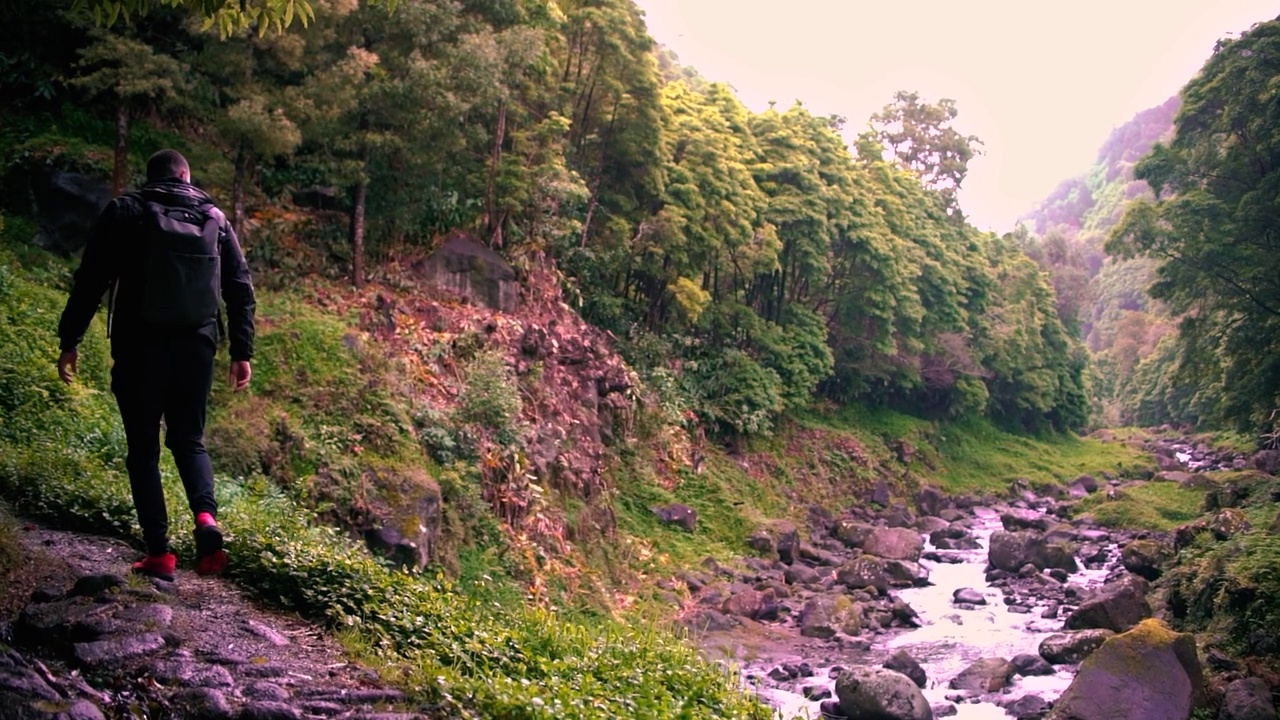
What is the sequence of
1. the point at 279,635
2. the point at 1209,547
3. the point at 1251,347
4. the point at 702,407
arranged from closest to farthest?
1. the point at 279,635
2. the point at 1209,547
3. the point at 1251,347
4. the point at 702,407

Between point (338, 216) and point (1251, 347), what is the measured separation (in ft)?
72.7

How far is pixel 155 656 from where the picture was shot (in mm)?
4008

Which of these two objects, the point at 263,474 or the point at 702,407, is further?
the point at 702,407

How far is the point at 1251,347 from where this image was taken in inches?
953

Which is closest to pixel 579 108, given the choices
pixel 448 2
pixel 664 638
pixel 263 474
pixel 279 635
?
pixel 448 2

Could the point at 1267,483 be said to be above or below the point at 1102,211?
below

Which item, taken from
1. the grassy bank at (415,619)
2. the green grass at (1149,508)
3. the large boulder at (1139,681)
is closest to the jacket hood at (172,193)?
the grassy bank at (415,619)

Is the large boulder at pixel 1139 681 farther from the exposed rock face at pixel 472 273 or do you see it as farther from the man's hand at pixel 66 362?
the exposed rock face at pixel 472 273

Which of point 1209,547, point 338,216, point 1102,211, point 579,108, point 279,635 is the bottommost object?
point 1209,547

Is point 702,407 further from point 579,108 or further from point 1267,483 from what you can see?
point 1267,483

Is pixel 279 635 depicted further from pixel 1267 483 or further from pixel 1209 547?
pixel 1267 483

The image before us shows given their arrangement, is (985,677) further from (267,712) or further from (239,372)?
(267,712)

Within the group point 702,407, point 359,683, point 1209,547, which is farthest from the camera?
point 702,407

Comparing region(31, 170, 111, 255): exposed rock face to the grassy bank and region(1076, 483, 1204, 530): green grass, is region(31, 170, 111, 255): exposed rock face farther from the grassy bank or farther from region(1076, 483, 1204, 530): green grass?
region(1076, 483, 1204, 530): green grass
